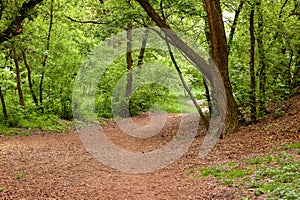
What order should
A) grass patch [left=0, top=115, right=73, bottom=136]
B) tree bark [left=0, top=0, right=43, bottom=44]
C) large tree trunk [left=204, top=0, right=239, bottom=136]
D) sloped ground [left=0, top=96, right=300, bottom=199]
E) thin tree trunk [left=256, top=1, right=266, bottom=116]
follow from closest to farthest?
1. sloped ground [left=0, top=96, right=300, bottom=199]
2. tree bark [left=0, top=0, right=43, bottom=44]
3. large tree trunk [left=204, top=0, right=239, bottom=136]
4. thin tree trunk [left=256, top=1, right=266, bottom=116]
5. grass patch [left=0, top=115, right=73, bottom=136]

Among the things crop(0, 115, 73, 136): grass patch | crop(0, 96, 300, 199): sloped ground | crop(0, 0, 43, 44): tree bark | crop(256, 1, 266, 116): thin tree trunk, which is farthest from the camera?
crop(0, 115, 73, 136): grass patch

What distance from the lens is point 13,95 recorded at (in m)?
17.8

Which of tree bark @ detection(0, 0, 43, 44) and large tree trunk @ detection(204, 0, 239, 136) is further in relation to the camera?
large tree trunk @ detection(204, 0, 239, 136)

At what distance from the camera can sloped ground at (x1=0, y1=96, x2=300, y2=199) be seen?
20.7 feet

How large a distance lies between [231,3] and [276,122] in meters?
4.44

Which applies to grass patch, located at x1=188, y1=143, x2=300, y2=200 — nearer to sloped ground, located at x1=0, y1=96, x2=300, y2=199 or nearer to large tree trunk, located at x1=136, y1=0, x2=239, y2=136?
sloped ground, located at x1=0, y1=96, x2=300, y2=199

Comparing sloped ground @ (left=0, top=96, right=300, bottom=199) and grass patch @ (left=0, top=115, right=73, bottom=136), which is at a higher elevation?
grass patch @ (left=0, top=115, right=73, bottom=136)

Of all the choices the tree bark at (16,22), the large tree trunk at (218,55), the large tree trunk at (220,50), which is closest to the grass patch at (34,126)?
the tree bark at (16,22)

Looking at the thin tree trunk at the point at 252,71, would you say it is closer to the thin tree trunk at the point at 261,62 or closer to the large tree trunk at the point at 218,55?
the thin tree trunk at the point at 261,62

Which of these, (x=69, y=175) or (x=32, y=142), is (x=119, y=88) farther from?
(x=69, y=175)

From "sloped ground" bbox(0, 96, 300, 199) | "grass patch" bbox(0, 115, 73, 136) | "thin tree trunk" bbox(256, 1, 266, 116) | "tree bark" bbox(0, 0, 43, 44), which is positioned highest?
"tree bark" bbox(0, 0, 43, 44)

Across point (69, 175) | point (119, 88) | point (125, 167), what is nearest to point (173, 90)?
point (119, 88)

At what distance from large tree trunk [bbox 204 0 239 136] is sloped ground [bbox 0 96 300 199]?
51 centimetres

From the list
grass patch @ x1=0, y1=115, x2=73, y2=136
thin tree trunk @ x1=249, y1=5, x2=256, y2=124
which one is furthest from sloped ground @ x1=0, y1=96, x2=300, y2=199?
grass patch @ x1=0, y1=115, x2=73, y2=136
